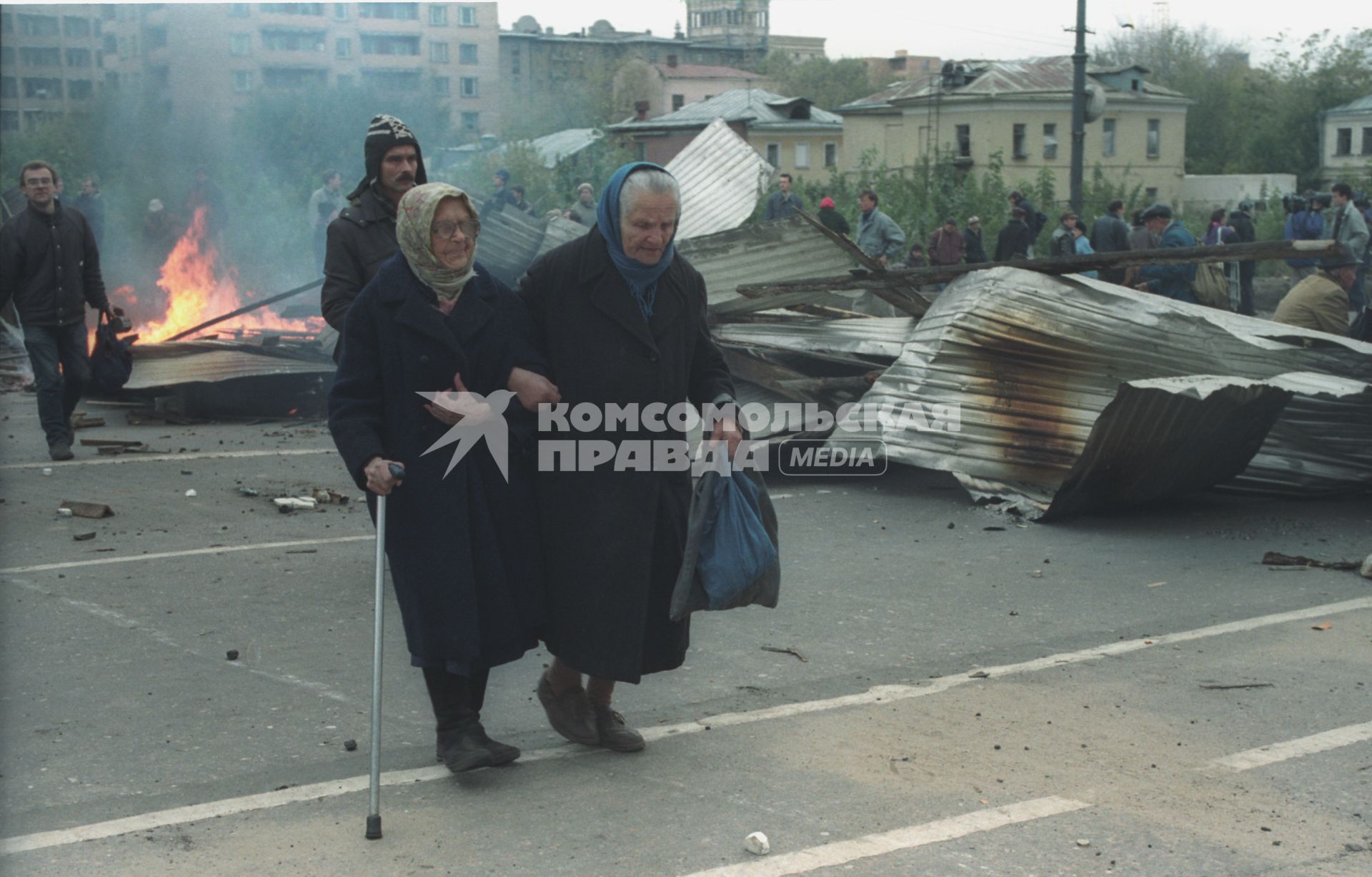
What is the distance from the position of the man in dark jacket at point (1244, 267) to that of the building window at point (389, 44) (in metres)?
21.9

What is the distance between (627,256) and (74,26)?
2697cm

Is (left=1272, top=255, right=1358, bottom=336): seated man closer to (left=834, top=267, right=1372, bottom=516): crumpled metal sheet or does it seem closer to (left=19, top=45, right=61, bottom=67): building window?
(left=834, top=267, right=1372, bottom=516): crumpled metal sheet

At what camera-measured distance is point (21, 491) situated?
28.7ft

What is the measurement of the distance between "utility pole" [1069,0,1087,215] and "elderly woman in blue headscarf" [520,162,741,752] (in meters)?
17.3

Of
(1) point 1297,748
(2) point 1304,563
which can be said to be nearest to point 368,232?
(1) point 1297,748

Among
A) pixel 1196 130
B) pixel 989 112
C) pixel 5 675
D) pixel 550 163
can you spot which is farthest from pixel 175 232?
pixel 1196 130

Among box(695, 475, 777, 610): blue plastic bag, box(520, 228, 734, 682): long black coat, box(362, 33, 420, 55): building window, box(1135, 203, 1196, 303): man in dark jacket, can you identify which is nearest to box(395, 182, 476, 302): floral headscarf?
box(520, 228, 734, 682): long black coat

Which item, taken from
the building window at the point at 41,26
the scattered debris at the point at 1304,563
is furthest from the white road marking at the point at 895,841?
the building window at the point at 41,26

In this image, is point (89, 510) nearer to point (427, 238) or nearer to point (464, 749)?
point (464, 749)

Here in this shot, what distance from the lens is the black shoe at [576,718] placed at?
14.7 feet

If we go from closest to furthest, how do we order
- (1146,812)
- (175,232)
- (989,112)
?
(1146,812), (175,232), (989,112)

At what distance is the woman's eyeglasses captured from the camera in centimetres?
405

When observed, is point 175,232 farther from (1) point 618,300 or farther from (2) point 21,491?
(1) point 618,300

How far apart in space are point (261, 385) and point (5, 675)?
24.1 ft
